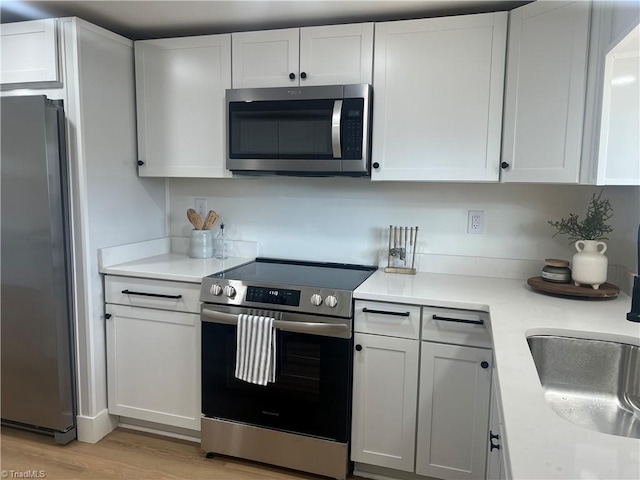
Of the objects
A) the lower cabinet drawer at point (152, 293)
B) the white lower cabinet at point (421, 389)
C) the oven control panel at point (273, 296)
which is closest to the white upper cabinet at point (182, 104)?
the lower cabinet drawer at point (152, 293)

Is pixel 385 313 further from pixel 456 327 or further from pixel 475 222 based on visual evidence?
pixel 475 222

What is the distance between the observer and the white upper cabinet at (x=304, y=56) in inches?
90.4

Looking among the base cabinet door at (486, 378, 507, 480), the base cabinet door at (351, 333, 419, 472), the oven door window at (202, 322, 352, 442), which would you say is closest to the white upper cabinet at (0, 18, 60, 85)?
the oven door window at (202, 322, 352, 442)

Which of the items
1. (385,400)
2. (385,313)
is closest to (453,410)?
(385,400)

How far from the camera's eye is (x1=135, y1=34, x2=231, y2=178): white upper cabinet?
8.31 feet

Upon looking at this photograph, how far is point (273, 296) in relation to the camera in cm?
216

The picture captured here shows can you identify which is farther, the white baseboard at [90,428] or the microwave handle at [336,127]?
the white baseboard at [90,428]

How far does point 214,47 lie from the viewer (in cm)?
251

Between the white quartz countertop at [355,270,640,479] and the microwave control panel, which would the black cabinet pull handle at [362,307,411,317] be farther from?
the microwave control panel

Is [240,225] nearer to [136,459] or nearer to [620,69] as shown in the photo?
[136,459]

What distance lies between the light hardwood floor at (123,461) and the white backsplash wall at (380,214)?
3.85 feet

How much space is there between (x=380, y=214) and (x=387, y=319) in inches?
29.6

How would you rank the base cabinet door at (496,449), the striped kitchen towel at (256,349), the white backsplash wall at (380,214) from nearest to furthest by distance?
the base cabinet door at (496,449)
the striped kitchen towel at (256,349)
the white backsplash wall at (380,214)

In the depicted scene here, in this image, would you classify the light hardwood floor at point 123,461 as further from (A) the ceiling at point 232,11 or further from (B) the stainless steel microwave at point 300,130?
(A) the ceiling at point 232,11
